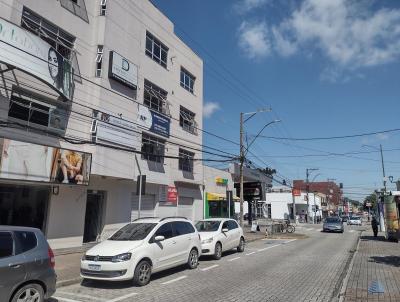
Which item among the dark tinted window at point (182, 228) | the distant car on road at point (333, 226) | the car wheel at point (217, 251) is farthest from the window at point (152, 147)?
the distant car on road at point (333, 226)

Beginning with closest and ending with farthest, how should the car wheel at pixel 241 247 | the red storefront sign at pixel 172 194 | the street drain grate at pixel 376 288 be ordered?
1. the street drain grate at pixel 376 288
2. the car wheel at pixel 241 247
3. the red storefront sign at pixel 172 194

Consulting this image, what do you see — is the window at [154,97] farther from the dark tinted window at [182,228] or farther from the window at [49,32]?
the dark tinted window at [182,228]

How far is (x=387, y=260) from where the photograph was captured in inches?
602

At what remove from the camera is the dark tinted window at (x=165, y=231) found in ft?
38.7

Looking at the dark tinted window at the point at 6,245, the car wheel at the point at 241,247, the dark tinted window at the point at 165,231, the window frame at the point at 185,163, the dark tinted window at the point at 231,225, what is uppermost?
the window frame at the point at 185,163

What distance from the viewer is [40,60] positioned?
14.3 meters

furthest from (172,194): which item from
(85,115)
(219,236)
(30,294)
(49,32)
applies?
(30,294)

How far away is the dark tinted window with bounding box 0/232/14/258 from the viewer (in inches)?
280

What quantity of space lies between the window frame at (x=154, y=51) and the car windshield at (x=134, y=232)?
48.1 ft

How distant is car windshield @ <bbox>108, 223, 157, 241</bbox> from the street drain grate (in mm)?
6026

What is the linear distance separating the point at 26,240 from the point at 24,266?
556mm

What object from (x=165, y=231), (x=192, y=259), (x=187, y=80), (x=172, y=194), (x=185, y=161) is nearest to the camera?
(x=165, y=231)

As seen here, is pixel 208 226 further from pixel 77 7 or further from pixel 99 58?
pixel 77 7

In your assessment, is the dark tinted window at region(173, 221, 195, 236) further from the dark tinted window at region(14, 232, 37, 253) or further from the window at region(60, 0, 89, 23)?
the window at region(60, 0, 89, 23)
